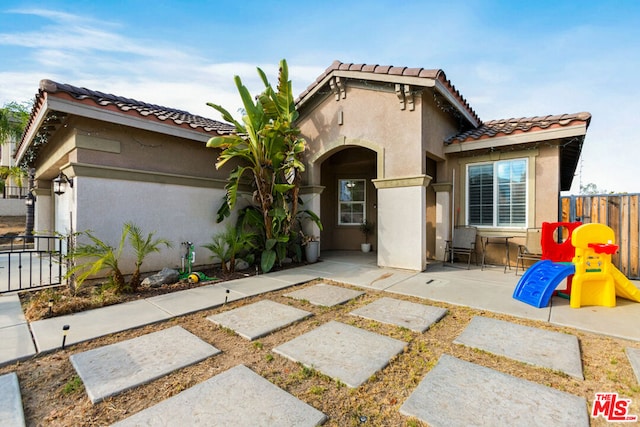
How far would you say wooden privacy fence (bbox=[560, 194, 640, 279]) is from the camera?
5781 mm

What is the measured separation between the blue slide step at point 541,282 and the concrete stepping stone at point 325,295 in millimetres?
2691

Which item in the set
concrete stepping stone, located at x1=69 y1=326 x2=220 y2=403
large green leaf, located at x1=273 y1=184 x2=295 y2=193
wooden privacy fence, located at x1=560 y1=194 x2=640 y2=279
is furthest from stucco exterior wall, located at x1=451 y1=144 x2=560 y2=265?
concrete stepping stone, located at x1=69 y1=326 x2=220 y2=403

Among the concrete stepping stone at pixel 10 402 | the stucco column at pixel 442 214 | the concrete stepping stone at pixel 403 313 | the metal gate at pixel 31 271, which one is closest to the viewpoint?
the concrete stepping stone at pixel 10 402

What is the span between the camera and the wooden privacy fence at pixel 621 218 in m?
5.78

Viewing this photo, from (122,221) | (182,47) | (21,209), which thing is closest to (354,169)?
(182,47)

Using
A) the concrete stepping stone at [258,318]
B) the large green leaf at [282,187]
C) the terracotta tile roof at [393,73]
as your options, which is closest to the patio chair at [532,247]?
the terracotta tile roof at [393,73]

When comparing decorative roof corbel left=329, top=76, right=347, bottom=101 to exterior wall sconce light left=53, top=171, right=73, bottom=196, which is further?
decorative roof corbel left=329, top=76, right=347, bottom=101

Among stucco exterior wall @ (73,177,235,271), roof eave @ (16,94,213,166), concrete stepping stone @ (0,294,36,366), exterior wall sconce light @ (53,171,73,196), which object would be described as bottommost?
concrete stepping stone @ (0,294,36,366)

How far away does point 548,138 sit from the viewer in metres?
6.25

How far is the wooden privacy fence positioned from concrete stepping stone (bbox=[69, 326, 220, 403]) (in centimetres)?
799

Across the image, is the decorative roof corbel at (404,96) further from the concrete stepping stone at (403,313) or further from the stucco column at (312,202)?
the concrete stepping stone at (403,313)

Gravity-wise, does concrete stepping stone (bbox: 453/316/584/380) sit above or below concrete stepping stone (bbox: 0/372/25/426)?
above

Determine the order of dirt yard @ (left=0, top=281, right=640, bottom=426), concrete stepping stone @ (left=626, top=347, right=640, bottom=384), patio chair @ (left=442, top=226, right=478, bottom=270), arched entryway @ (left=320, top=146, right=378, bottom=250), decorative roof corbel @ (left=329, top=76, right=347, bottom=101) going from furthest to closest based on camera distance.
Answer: arched entryway @ (left=320, top=146, right=378, bottom=250) → decorative roof corbel @ (left=329, top=76, right=347, bottom=101) → patio chair @ (left=442, top=226, right=478, bottom=270) → concrete stepping stone @ (left=626, top=347, right=640, bottom=384) → dirt yard @ (left=0, top=281, right=640, bottom=426)

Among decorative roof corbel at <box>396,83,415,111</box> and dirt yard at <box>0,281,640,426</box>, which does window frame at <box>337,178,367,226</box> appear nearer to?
decorative roof corbel at <box>396,83,415,111</box>
